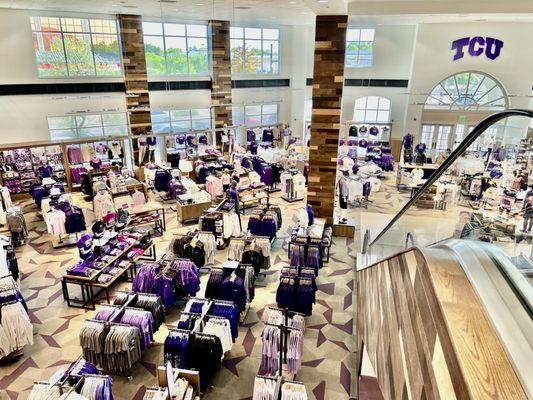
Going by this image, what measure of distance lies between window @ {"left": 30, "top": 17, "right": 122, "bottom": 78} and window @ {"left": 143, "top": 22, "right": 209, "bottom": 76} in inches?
70.4

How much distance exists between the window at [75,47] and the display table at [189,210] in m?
8.95

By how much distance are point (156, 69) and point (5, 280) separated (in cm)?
1457

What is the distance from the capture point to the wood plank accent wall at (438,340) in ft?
4.39

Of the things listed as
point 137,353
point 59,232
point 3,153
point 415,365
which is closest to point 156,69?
point 3,153

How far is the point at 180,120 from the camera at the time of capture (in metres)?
20.0

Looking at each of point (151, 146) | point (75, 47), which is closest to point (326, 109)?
point (151, 146)

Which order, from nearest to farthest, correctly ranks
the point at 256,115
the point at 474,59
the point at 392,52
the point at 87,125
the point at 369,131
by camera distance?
the point at 87,125 → the point at 474,59 → the point at 392,52 → the point at 369,131 → the point at 256,115

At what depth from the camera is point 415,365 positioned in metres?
1.89

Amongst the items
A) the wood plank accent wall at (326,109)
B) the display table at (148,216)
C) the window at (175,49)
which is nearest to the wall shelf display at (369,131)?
the window at (175,49)

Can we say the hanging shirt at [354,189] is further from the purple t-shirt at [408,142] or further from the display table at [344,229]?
the purple t-shirt at [408,142]

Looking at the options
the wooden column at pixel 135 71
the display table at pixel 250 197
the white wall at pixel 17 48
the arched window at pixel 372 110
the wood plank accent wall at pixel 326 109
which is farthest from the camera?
the arched window at pixel 372 110

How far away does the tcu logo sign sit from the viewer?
17750 millimetres

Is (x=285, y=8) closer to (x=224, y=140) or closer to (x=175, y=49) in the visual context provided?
(x=224, y=140)

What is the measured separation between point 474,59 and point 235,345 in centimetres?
1791
